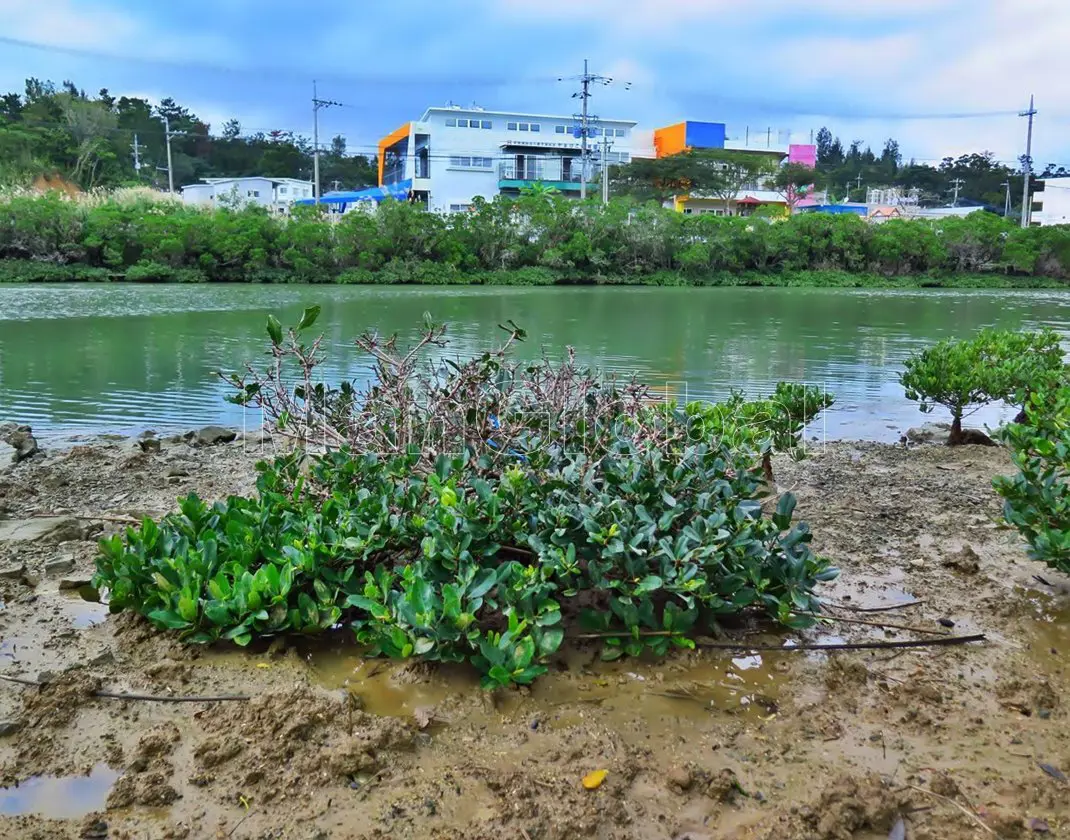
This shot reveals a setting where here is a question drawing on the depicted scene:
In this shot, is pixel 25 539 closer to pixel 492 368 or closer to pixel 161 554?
pixel 161 554

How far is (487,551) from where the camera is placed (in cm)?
266

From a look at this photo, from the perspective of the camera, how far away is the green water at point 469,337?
857 centimetres

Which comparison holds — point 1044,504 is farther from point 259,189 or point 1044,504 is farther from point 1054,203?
point 1054,203

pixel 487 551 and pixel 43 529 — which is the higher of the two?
pixel 487 551

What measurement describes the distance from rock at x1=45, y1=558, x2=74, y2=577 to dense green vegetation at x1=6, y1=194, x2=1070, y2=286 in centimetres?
3228

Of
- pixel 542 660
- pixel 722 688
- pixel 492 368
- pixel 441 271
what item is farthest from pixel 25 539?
pixel 441 271

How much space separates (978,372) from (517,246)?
112 ft

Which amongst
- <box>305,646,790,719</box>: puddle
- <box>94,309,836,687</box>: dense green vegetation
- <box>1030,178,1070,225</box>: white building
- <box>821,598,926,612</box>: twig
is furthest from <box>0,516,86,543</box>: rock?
<box>1030,178,1070,225</box>: white building

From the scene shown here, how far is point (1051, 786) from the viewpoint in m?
1.99

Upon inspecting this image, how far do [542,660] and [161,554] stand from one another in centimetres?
129

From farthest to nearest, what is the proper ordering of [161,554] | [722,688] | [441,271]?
[441,271] < [161,554] < [722,688]

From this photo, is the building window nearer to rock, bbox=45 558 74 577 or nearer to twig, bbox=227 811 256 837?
rock, bbox=45 558 74 577

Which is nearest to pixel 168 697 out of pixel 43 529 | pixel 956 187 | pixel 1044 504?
pixel 43 529

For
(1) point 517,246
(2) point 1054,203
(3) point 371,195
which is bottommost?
(1) point 517,246
